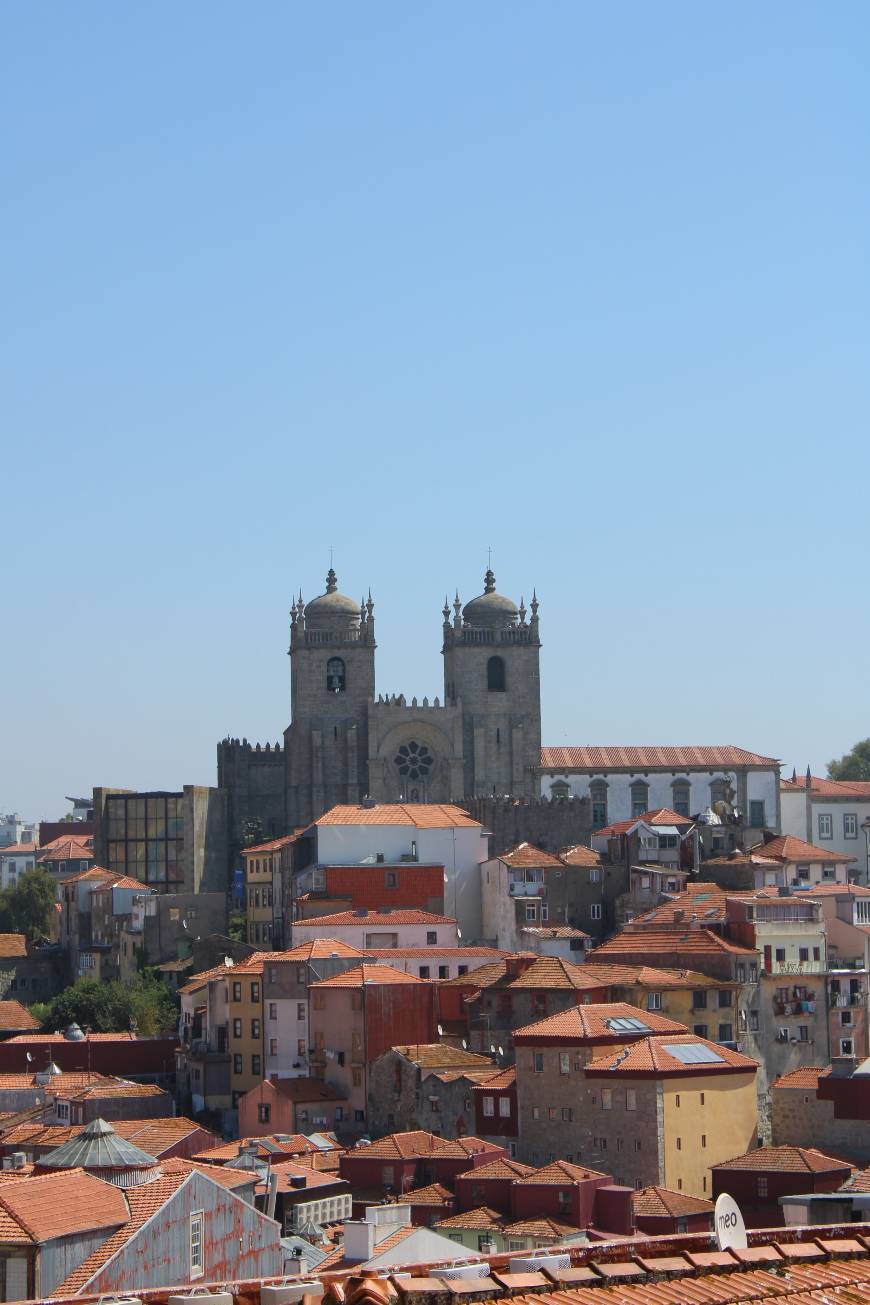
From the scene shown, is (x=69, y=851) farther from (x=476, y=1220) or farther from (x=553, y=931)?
(x=476, y=1220)

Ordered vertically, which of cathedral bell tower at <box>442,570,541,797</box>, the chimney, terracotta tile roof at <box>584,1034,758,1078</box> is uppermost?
cathedral bell tower at <box>442,570,541,797</box>

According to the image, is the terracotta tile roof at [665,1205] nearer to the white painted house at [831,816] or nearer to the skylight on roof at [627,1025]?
the skylight on roof at [627,1025]

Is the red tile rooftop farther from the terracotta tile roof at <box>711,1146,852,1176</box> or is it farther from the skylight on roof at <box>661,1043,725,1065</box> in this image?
the skylight on roof at <box>661,1043,725,1065</box>

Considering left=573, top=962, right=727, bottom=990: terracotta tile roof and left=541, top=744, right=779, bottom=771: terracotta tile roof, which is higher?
left=541, top=744, right=779, bottom=771: terracotta tile roof

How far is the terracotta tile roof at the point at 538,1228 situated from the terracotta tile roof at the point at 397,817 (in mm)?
33021

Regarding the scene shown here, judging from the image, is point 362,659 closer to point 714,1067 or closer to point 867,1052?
point 867,1052

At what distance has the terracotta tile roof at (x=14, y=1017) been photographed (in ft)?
301

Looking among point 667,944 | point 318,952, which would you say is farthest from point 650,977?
point 318,952

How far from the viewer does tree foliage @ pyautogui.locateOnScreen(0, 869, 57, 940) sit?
365ft

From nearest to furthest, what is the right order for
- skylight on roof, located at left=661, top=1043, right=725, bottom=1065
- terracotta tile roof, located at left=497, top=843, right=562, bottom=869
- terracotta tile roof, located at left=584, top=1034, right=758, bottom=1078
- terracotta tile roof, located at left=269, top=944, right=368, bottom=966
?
terracotta tile roof, located at left=584, top=1034, right=758, bottom=1078, skylight on roof, located at left=661, top=1043, right=725, bottom=1065, terracotta tile roof, located at left=269, top=944, right=368, bottom=966, terracotta tile roof, located at left=497, top=843, right=562, bottom=869

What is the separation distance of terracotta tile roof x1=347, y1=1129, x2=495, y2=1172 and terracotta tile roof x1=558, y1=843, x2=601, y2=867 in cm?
2366

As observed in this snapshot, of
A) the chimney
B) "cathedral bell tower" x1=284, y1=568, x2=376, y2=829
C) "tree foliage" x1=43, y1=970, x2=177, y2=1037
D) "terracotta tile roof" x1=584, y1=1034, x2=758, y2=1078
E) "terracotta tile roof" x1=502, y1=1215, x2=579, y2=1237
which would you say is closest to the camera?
the chimney

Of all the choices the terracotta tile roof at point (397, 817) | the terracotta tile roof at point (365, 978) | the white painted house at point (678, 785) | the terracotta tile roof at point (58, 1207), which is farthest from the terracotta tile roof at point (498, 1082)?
the white painted house at point (678, 785)

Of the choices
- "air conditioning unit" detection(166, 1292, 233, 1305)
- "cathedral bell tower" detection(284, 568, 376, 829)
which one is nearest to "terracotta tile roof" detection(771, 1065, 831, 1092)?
"cathedral bell tower" detection(284, 568, 376, 829)
